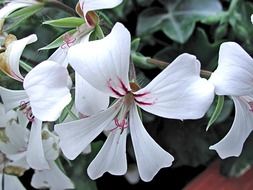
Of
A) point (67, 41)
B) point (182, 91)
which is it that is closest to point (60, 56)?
point (67, 41)

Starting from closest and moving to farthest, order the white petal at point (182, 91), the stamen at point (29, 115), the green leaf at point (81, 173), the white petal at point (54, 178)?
the white petal at point (182, 91) → the stamen at point (29, 115) → the white petal at point (54, 178) → the green leaf at point (81, 173)

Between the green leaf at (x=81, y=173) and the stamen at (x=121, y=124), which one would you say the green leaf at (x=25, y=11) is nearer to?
the stamen at (x=121, y=124)

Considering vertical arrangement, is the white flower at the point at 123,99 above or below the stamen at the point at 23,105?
above

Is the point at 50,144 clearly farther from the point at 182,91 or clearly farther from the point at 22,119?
the point at 182,91

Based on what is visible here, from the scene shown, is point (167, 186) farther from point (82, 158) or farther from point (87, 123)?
point (87, 123)

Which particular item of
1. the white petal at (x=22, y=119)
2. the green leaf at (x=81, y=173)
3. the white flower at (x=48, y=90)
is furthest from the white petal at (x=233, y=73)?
the green leaf at (x=81, y=173)

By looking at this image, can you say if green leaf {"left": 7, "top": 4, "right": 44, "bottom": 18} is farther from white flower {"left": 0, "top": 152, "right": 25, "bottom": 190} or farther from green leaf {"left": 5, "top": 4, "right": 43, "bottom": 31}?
white flower {"left": 0, "top": 152, "right": 25, "bottom": 190}

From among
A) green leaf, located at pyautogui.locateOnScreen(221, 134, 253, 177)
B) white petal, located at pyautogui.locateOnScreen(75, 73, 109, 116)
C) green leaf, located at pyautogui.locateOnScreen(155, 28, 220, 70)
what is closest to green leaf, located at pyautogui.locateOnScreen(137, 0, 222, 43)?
green leaf, located at pyautogui.locateOnScreen(155, 28, 220, 70)
